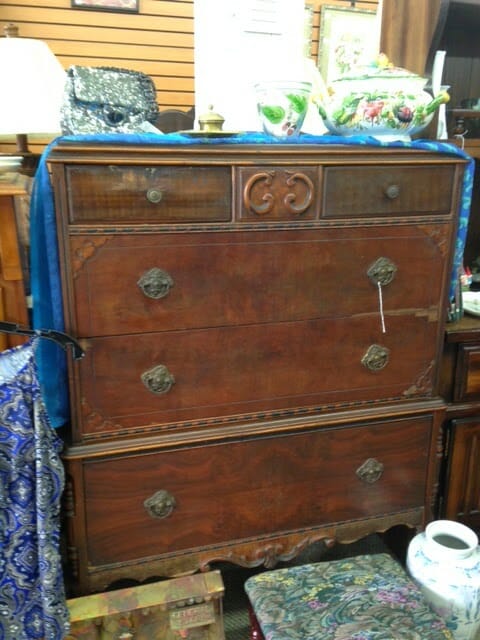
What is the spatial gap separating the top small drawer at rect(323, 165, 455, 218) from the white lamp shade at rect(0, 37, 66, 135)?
94cm

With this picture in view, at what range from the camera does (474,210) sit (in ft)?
7.69

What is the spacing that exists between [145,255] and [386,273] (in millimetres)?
633

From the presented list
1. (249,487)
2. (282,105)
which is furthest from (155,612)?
(282,105)

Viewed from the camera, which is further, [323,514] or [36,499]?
[323,514]

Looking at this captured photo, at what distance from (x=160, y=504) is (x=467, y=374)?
990mm

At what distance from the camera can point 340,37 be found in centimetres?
322

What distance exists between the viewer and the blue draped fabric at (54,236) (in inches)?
47.2

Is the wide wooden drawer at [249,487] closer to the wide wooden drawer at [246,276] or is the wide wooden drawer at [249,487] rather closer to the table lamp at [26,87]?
the wide wooden drawer at [246,276]

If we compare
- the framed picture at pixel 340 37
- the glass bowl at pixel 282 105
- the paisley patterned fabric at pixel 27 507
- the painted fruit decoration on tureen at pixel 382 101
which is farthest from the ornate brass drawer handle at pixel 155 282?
the framed picture at pixel 340 37

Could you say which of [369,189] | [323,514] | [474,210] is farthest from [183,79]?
[323,514]

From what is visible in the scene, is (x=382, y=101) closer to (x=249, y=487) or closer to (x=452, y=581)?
(x=249, y=487)

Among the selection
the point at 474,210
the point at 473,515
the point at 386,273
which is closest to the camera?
the point at 386,273

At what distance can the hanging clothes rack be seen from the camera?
1.19m

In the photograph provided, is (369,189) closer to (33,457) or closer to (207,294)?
(207,294)
